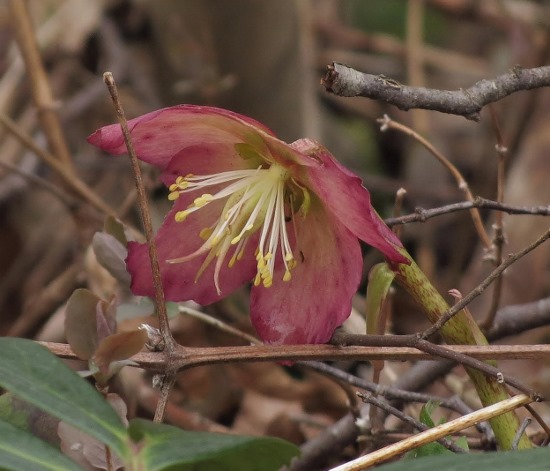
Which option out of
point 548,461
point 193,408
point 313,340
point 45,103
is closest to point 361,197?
point 313,340

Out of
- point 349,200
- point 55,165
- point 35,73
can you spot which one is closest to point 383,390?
point 349,200

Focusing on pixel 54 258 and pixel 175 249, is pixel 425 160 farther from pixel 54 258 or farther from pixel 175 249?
pixel 175 249

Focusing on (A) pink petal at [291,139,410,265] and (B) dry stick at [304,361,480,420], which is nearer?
(A) pink petal at [291,139,410,265]

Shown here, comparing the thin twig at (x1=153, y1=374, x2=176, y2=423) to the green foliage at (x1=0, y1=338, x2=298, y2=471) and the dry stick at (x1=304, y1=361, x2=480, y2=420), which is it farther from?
the dry stick at (x1=304, y1=361, x2=480, y2=420)

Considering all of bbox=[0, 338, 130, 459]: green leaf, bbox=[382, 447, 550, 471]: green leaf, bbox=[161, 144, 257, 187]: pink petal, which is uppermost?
bbox=[161, 144, 257, 187]: pink petal

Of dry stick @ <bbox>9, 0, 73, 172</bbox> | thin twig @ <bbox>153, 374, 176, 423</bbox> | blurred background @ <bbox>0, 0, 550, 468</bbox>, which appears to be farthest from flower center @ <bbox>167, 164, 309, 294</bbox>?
dry stick @ <bbox>9, 0, 73, 172</bbox>
